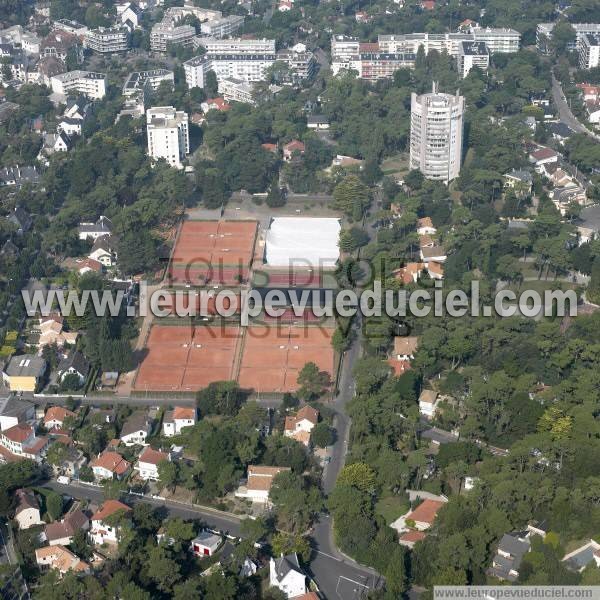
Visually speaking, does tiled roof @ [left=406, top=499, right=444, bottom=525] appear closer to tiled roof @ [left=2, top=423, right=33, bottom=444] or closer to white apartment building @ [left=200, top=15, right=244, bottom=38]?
tiled roof @ [left=2, top=423, right=33, bottom=444]

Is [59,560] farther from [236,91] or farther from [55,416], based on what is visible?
[236,91]

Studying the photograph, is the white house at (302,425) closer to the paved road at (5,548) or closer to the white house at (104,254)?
the paved road at (5,548)

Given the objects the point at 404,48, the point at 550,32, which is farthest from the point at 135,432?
the point at 550,32

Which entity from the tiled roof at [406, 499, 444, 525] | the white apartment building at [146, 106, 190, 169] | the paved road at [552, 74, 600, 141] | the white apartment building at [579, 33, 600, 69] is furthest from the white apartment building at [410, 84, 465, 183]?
the tiled roof at [406, 499, 444, 525]

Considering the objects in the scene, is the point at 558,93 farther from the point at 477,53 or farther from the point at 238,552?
the point at 238,552

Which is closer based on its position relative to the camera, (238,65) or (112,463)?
(112,463)
